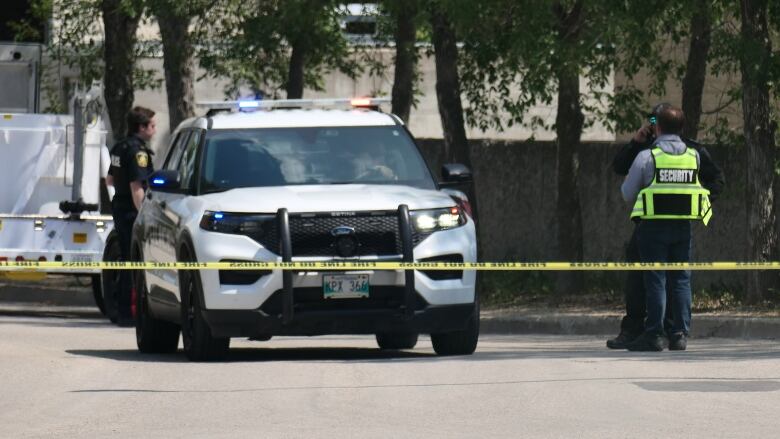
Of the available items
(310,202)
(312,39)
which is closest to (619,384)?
(310,202)

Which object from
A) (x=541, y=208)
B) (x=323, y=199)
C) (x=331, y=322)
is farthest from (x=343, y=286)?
(x=541, y=208)

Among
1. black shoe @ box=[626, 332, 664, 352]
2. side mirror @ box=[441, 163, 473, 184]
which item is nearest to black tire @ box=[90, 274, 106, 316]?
side mirror @ box=[441, 163, 473, 184]

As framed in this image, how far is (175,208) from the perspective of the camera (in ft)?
45.9

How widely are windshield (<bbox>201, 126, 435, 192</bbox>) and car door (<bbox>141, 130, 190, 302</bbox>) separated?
0.53m

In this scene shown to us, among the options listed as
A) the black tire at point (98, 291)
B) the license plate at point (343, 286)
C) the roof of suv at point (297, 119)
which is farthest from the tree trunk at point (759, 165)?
the black tire at point (98, 291)

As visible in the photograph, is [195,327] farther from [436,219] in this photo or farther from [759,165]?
[759,165]

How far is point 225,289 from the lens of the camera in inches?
514

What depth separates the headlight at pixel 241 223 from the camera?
13.1 m

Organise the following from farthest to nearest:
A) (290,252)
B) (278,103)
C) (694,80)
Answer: (694,80) < (278,103) < (290,252)

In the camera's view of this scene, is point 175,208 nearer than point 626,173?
Yes

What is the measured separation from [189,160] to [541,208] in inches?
394

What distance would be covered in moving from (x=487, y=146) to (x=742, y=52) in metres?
7.24

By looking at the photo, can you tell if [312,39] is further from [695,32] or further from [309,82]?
[695,32]

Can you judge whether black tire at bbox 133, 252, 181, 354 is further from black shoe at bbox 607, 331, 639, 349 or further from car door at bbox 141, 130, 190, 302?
black shoe at bbox 607, 331, 639, 349
